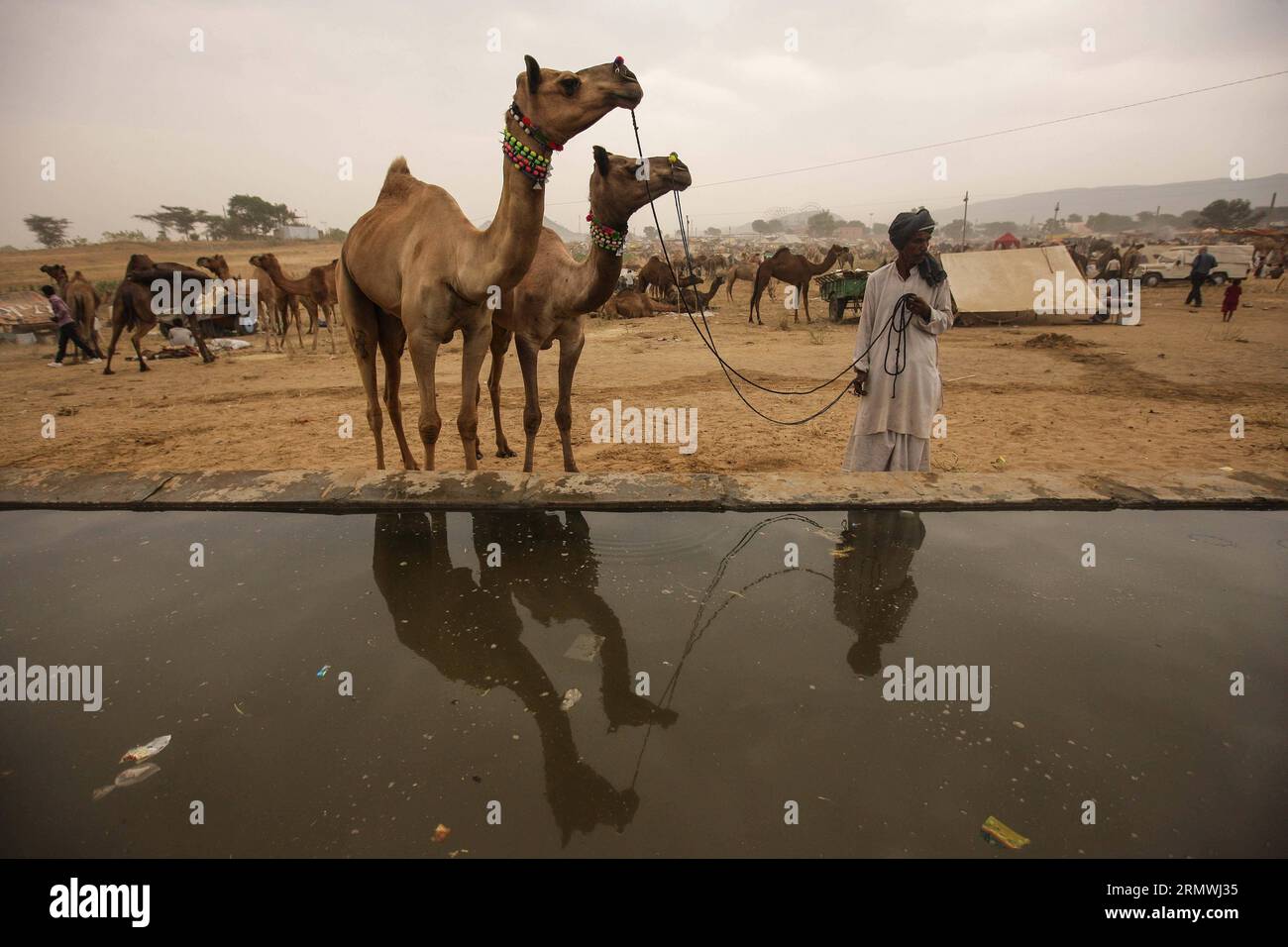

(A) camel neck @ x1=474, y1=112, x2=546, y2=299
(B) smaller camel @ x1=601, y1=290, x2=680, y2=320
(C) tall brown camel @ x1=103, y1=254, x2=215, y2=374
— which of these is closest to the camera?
(A) camel neck @ x1=474, y1=112, x2=546, y2=299

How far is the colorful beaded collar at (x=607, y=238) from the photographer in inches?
170

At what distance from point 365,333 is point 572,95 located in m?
2.94

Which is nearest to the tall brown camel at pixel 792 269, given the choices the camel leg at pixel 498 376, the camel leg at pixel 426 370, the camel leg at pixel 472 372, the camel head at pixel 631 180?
the camel leg at pixel 498 376

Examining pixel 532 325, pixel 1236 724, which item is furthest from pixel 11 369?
pixel 1236 724

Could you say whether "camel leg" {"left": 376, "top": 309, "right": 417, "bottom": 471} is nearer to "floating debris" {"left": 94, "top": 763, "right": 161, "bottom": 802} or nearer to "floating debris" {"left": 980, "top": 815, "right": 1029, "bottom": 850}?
"floating debris" {"left": 94, "top": 763, "right": 161, "bottom": 802}

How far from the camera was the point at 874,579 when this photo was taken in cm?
268

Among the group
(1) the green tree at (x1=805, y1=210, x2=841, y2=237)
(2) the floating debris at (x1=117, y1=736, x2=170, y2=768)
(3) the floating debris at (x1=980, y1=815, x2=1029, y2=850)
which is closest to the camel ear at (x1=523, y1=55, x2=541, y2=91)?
(2) the floating debris at (x1=117, y1=736, x2=170, y2=768)

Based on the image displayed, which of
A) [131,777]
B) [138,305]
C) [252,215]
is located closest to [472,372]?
[131,777]

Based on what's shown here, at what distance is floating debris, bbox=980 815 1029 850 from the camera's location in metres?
1.51

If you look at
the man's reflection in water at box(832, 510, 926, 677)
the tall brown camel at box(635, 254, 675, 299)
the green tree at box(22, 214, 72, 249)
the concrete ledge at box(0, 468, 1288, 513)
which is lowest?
the man's reflection in water at box(832, 510, 926, 677)

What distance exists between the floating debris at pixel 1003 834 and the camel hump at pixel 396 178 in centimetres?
550

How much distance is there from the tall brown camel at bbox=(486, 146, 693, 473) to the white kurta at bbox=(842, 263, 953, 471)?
60.6 inches

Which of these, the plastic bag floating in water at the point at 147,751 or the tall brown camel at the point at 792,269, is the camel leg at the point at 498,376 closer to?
the plastic bag floating in water at the point at 147,751

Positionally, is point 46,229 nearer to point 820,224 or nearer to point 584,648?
point 584,648
